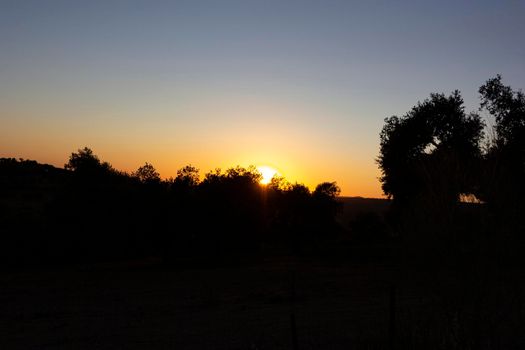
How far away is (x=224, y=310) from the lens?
24.7 m

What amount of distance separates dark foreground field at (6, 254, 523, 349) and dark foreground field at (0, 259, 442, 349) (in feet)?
0.13

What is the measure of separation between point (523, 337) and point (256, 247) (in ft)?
151

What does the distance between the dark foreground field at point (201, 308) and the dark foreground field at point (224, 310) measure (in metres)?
0.04

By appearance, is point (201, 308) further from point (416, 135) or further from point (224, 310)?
point (416, 135)

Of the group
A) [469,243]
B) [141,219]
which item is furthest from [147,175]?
[469,243]

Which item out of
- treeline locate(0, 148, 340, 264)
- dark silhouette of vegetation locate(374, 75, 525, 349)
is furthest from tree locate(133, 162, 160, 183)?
dark silhouette of vegetation locate(374, 75, 525, 349)

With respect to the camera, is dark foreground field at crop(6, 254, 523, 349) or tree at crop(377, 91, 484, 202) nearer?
dark foreground field at crop(6, 254, 523, 349)

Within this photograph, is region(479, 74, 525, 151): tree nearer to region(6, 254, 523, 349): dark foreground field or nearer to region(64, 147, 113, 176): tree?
region(6, 254, 523, 349): dark foreground field

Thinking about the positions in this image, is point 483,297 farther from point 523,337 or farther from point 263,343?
point 263,343

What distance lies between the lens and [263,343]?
16438 millimetres

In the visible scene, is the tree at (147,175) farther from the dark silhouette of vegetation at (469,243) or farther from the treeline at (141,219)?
the dark silhouette of vegetation at (469,243)

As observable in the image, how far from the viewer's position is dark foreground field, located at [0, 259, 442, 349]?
57.9 feet

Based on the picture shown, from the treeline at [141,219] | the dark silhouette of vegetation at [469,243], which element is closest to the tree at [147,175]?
the treeline at [141,219]

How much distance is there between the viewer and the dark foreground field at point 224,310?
13719 millimetres
